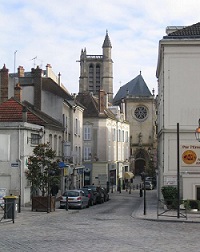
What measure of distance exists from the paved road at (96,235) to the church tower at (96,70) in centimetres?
9497

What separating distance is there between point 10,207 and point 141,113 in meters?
80.3

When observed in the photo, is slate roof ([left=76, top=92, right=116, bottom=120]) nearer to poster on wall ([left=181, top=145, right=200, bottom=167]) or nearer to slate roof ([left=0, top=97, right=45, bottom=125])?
slate roof ([left=0, top=97, right=45, bottom=125])

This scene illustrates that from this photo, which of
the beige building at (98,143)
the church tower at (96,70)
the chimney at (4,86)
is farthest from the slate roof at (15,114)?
the church tower at (96,70)

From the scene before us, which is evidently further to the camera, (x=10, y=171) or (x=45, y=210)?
(x=10, y=171)

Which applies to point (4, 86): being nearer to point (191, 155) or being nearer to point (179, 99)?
point (179, 99)

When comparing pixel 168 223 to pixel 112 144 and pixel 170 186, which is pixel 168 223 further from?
pixel 112 144

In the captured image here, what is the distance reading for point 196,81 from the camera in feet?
102

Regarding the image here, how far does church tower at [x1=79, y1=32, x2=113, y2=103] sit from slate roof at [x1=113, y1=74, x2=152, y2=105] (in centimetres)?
730

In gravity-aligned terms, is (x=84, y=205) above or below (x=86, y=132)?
below

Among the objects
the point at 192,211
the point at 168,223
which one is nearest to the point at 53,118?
the point at 192,211

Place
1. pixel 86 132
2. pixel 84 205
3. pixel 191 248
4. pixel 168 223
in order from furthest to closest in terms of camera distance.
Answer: pixel 86 132 < pixel 84 205 < pixel 168 223 < pixel 191 248

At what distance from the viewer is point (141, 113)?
10081 cm

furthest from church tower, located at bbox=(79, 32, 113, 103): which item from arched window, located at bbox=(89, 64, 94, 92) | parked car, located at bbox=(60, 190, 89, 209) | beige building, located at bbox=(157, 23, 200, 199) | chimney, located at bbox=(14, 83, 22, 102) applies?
beige building, located at bbox=(157, 23, 200, 199)

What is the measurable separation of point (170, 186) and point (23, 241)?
15.8 meters
